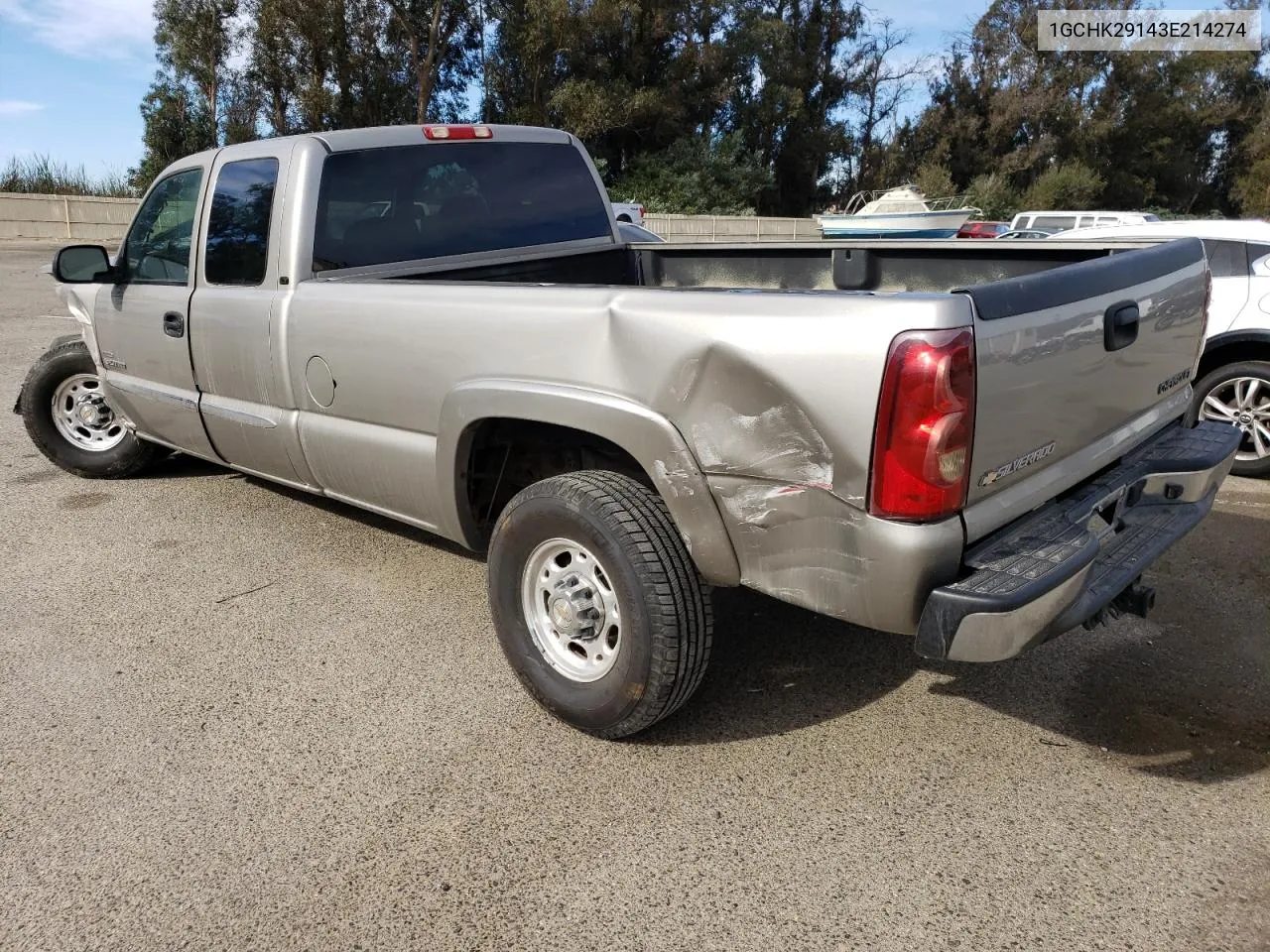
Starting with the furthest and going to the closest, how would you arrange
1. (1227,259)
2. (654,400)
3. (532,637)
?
(1227,259) → (532,637) → (654,400)

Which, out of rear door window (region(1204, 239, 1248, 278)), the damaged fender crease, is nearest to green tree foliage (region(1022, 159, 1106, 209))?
rear door window (region(1204, 239, 1248, 278))

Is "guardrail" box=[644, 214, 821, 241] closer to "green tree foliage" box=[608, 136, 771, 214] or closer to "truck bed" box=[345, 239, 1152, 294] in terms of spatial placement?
"green tree foliage" box=[608, 136, 771, 214]

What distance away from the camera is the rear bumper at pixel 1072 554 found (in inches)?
94.3

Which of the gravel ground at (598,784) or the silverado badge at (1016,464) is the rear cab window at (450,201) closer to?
the gravel ground at (598,784)

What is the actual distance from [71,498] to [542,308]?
398cm

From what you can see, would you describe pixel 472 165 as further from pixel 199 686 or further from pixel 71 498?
pixel 71 498

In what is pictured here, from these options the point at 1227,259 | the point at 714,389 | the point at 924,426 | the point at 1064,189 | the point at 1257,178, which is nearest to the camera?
the point at 924,426

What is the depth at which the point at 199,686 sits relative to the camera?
355cm

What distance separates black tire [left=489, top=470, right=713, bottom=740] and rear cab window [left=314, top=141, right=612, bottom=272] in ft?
5.44

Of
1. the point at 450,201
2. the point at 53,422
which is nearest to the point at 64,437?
the point at 53,422

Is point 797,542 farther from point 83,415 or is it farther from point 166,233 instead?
point 83,415

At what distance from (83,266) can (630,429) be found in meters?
3.65

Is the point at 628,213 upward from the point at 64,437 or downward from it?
upward

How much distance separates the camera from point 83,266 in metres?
5.03
